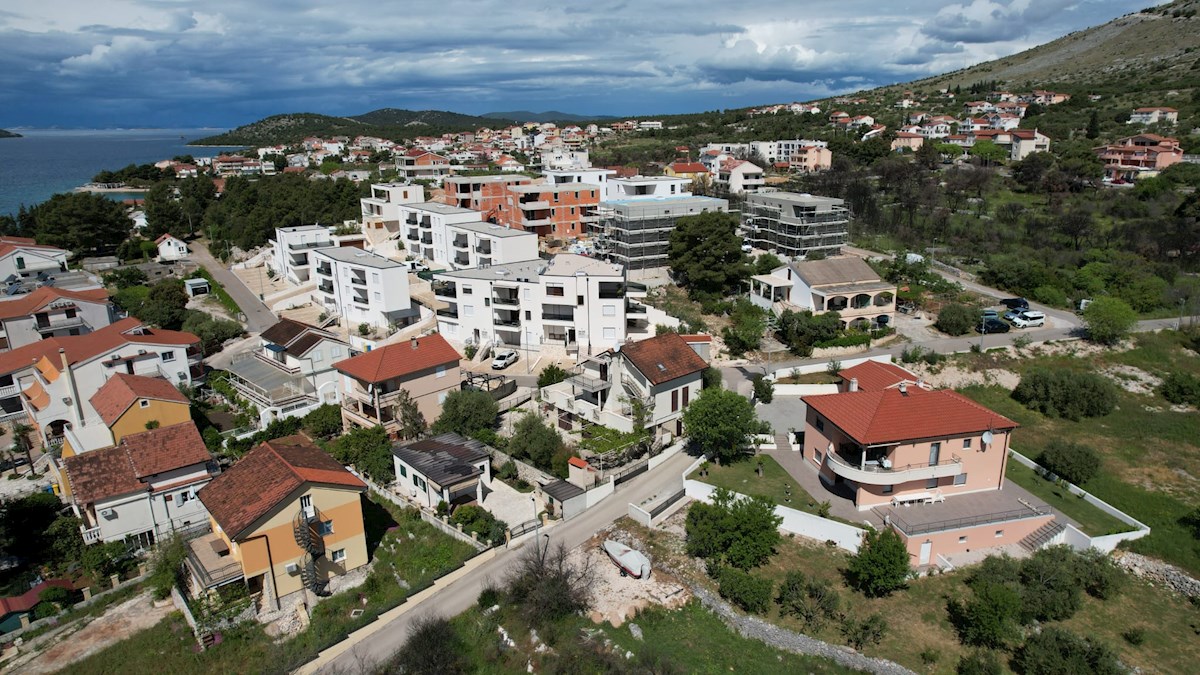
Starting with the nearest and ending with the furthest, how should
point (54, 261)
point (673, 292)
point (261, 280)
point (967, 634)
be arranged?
point (967, 634) → point (673, 292) → point (54, 261) → point (261, 280)

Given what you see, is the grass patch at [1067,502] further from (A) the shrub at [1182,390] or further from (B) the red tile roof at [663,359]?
(B) the red tile roof at [663,359]

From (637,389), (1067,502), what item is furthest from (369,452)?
(1067,502)

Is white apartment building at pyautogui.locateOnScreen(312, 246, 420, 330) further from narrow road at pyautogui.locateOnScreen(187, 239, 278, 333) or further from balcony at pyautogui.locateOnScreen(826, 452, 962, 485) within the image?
balcony at pyautogui.locateOnScreen(826, 452, 962, 485)

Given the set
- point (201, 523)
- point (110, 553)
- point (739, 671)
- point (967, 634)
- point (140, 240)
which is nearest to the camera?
point (739, 671)

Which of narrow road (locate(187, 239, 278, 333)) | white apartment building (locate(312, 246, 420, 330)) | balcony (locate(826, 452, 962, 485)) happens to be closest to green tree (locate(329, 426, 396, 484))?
white apartment building (locate(312, 246, 420, 330))

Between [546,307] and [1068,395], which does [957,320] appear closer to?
[1068,395]

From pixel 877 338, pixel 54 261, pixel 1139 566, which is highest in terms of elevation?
pixel 54 261

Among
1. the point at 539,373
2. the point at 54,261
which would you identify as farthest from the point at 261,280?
the point at 539,373

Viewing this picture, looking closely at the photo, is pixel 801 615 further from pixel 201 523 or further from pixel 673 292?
pixel 673 292
